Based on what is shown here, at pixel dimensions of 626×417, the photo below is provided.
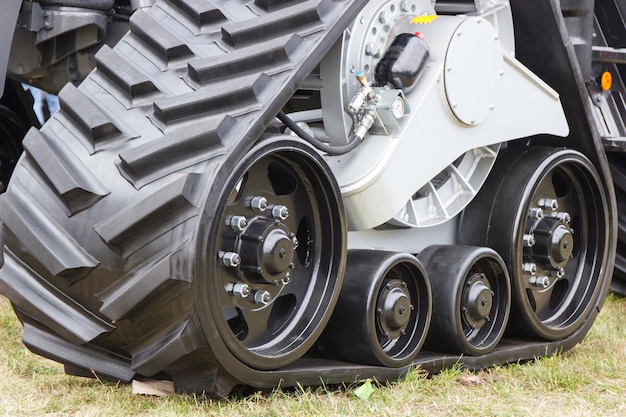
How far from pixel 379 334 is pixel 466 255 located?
1.48 ft

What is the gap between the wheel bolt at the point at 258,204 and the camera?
303cm

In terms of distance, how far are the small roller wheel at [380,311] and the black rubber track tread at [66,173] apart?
887 mm

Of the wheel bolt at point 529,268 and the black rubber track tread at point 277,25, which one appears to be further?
the wheel bolt at point 529,268

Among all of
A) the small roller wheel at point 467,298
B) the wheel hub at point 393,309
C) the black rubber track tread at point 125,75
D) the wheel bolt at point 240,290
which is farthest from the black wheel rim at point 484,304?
the black rubber track tread at point 125,75

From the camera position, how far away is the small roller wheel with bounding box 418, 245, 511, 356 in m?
3.58

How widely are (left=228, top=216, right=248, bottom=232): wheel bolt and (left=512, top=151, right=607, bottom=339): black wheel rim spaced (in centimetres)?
129

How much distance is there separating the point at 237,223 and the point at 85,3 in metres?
1.16

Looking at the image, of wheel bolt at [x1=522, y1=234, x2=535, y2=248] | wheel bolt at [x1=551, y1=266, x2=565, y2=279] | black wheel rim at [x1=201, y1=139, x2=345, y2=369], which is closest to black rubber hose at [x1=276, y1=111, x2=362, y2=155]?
black wheel rim at [x1=201, y1=139, x2=345, y2=369]

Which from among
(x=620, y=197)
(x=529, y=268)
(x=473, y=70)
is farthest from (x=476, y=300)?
(x=620, y=197)

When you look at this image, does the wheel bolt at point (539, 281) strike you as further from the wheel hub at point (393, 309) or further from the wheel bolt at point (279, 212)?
the wheel bolt at point (279, 212)

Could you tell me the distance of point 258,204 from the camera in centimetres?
303

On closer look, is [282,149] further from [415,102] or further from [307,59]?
[415,102]

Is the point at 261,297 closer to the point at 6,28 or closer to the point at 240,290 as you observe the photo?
the point at 240,290

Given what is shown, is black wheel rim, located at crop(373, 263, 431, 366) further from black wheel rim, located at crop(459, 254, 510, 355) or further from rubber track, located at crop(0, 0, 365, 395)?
rubber track, located at crop(0, 0, 365, 395)
